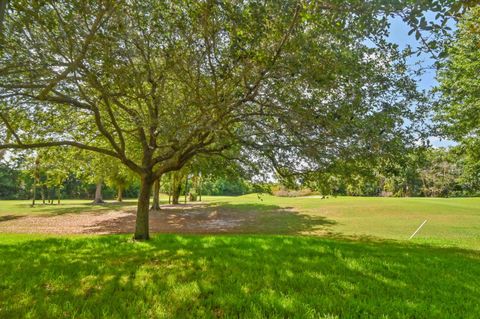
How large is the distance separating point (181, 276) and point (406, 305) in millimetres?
4150

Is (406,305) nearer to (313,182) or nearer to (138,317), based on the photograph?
(138,317)

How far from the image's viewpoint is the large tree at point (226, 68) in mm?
7230

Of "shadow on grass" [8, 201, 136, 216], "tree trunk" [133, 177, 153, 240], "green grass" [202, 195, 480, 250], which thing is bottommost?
"green grass" [202, 195, 480, 250]

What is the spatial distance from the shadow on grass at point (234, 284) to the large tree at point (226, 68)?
11.4 feet

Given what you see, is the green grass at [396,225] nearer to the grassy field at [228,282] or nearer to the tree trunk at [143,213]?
the tree trunk at [143,213]

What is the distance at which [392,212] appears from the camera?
1123 inches

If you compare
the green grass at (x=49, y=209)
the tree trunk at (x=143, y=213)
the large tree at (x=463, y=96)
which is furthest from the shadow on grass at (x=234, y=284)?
the green grass at (x=49, y=209)

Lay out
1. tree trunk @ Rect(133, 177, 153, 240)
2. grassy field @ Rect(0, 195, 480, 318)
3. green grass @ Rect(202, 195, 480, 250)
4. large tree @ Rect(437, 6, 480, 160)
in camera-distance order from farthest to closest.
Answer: green grass @ Rect(202, 195, 480, 250) < large tree @ Rect(437, 6, 480, 160) < tree trunk @ Rect(133, 177, 153, 240) < grassy field @ Rect(0, 195, 480, 318)

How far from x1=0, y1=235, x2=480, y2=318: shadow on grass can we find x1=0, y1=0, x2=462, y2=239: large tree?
3.47 m

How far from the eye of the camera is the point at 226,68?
858 centimetres

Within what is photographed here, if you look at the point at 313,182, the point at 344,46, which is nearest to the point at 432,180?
the point at 313,182

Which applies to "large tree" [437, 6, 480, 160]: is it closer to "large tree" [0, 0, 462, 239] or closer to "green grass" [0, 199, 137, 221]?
"large tree" [0, 0, 462, 239]

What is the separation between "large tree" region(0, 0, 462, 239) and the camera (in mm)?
7230

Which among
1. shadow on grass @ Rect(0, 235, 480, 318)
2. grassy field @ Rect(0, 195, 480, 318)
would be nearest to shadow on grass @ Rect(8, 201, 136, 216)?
grassy field @ Rect(0, 195, 480, 318)
